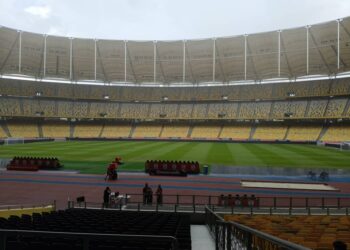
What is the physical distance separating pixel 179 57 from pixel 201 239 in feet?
249

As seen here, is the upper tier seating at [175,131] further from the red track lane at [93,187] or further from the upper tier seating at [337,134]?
the red track lane at [93,187]

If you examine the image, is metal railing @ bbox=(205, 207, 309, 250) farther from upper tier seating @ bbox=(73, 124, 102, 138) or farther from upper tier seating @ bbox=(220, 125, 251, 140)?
upper tier seating @ bbox=(73, 124, 102, 138)

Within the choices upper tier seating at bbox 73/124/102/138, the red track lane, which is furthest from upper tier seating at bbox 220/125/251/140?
the red track lane

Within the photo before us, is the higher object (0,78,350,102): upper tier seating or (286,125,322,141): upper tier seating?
(0,78,350,102): upper tier seating

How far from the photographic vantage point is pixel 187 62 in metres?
84.1

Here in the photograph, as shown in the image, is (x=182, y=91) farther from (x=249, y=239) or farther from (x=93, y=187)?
(x=249, y=239)

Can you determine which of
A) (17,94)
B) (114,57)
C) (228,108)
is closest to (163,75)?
(114,57)

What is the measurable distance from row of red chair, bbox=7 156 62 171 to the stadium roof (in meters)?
51.7

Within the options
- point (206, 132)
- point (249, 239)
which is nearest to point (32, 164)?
point (249, 239)

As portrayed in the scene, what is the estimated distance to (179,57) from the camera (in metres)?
83.8

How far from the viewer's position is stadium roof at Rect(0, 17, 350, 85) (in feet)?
238

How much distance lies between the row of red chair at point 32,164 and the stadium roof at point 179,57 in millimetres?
51679

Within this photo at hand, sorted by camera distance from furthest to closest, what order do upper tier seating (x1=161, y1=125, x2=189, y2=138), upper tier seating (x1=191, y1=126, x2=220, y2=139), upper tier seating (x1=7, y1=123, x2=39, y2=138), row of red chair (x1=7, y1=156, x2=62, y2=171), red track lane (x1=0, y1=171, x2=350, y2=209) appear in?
1. upper tier seating (x1=161, y1=125, x2=189, y2=138)
2. upper tier seating (x1=191, y1=126, x2=220, y2=139)
3. upper tier seating (x1=7, y1=123, x2=39, y2=138)
4. row of red chair (x1=7, y1=156, x2=62, y2=171)
5. red track lane (x1=0, y1=171, x2=350, y2=209)

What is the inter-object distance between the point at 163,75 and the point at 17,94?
3756cm
